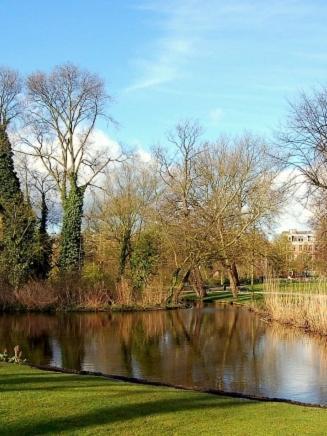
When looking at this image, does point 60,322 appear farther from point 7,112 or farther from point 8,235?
point 7,112

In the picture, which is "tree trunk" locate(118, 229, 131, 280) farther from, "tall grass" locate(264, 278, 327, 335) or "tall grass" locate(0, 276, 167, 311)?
"tall grass" locate(264, 278, 327, 335)

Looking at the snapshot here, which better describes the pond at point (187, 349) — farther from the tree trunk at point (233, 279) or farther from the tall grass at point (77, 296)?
the tree trunk at point (233, 279)

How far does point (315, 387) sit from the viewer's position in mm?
11203

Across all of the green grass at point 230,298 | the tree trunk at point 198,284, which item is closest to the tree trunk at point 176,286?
the tree trunk at point 198,284

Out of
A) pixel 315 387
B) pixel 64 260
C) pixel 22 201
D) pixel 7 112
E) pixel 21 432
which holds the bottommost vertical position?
pixel 315 387

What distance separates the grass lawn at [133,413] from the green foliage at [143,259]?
2184 cm

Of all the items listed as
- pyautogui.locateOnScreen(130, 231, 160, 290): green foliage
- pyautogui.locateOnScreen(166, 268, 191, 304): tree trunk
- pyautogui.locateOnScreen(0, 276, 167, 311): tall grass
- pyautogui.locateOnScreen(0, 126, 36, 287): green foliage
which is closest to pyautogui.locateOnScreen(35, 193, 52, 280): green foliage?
pyautogui.locateOnScreen(0, 126, 36, 287): green foliage

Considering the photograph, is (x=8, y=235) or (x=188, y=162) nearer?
(x=8, y=235)

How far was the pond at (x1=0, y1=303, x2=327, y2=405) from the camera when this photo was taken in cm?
1170

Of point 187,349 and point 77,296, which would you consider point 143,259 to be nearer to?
point 77,296

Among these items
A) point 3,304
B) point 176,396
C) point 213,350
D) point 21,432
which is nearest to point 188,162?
point 3,304

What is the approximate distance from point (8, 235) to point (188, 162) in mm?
13149

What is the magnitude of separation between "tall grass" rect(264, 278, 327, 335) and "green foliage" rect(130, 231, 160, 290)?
7859mm

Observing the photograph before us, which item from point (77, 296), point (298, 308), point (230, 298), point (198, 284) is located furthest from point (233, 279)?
point (298, 308)
